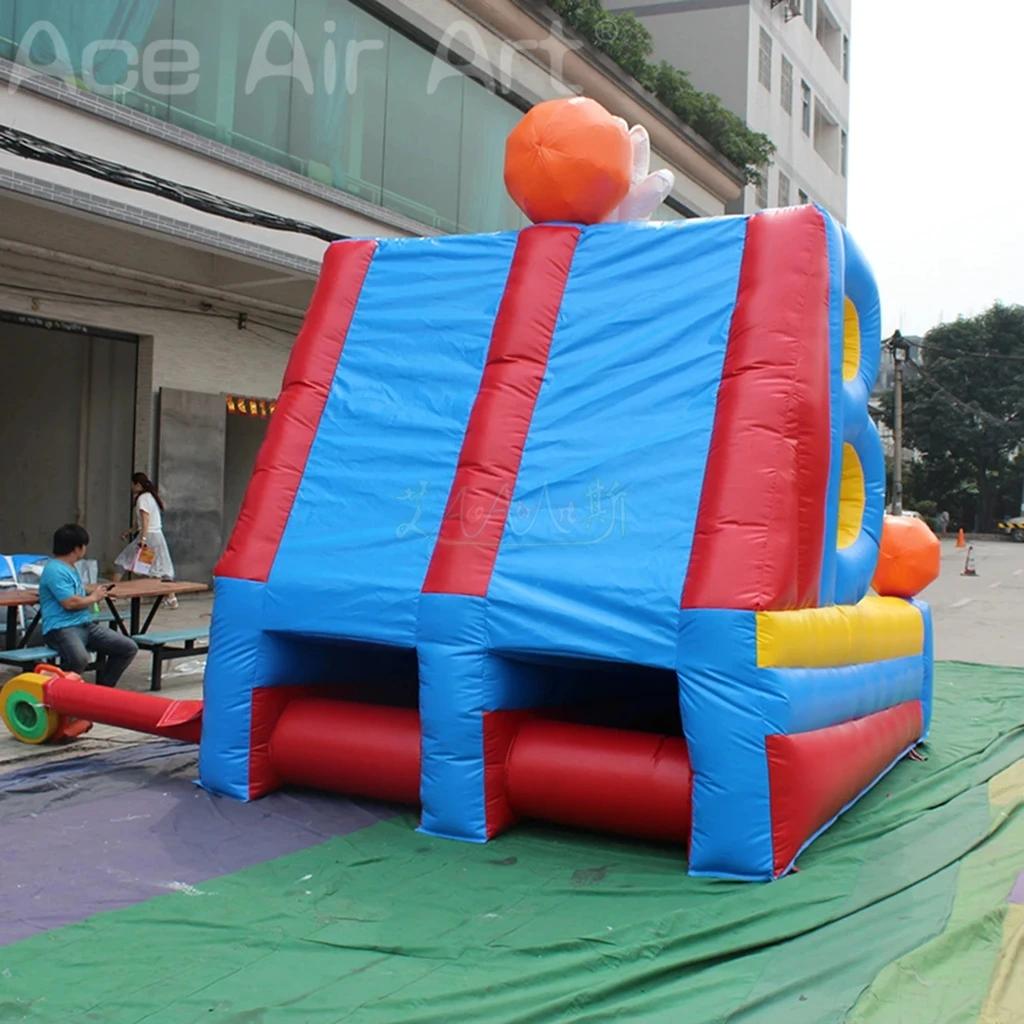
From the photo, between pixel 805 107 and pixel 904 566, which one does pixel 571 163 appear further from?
pixel 805 107

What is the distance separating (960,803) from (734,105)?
22736 mm

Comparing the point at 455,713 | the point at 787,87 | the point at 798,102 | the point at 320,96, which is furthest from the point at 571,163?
the point at 798,102

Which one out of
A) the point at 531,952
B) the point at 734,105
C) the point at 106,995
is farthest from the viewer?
the point at 734,105

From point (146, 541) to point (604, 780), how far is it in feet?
25.3

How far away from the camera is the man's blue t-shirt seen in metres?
7.06

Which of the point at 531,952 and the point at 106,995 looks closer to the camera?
the point at 106,995

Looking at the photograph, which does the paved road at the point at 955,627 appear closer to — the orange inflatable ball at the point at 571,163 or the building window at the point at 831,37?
the orange inflatable ball at the point at 571,163

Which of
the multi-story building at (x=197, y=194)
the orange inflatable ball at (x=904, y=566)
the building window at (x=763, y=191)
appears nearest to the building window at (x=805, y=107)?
the building window at (x=763, y=191)

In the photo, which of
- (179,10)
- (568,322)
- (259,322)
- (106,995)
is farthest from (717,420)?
(259,322)

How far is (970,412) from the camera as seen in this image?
149 ft

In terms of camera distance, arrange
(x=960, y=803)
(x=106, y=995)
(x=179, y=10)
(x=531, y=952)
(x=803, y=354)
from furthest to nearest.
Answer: (x=179, y=10) → (x=960, y=803) → (x=803, y=354) → (x=531, y=952) → (x=106, y=995)

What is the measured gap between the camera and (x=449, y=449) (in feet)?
17.2

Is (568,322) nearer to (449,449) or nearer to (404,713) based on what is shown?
(449,449)

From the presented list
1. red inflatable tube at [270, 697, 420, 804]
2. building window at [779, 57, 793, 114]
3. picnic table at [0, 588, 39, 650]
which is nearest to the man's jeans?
picnic table at [0, 588, 39, 650]
